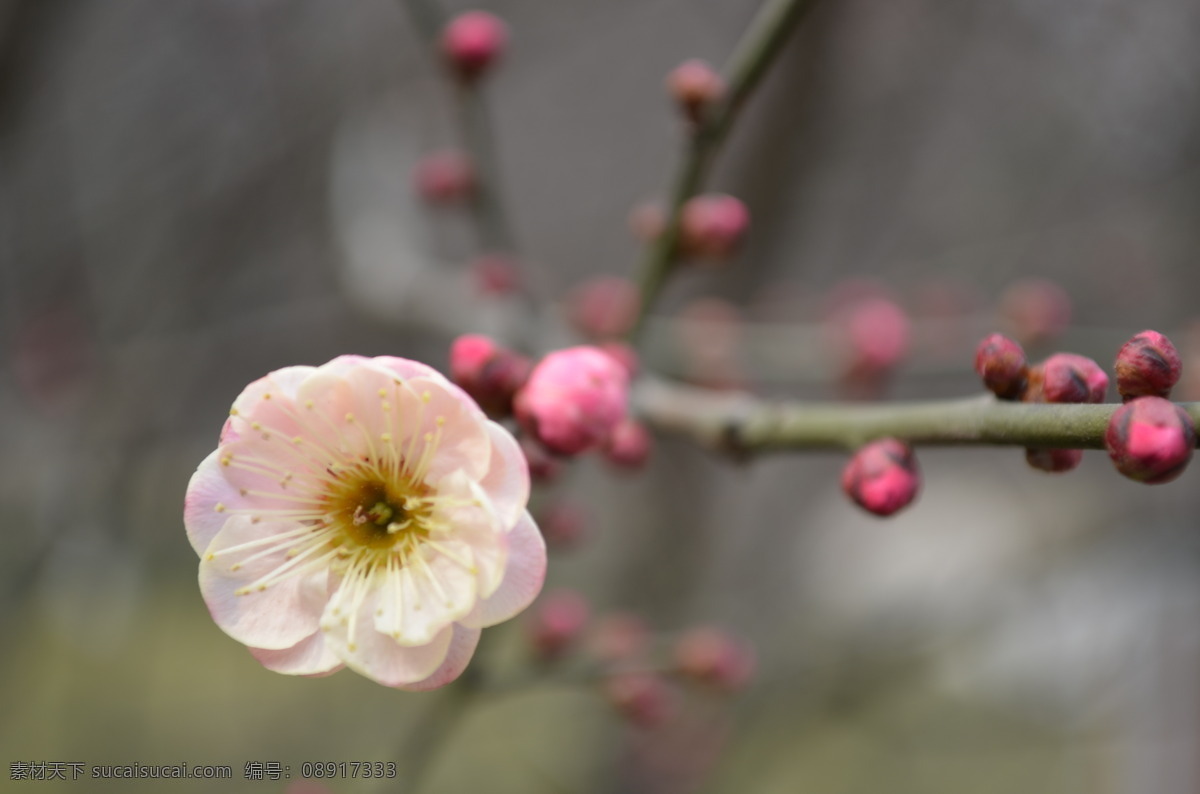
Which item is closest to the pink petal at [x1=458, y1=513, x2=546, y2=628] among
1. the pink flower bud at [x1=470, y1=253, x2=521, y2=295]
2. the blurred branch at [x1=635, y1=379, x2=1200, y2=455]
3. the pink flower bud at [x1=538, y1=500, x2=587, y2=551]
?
the blurred branch at [x1=635, y1=379, x2=1200, y2=455]

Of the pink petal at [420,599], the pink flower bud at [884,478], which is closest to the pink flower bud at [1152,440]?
the pink flower bud at [884,478]

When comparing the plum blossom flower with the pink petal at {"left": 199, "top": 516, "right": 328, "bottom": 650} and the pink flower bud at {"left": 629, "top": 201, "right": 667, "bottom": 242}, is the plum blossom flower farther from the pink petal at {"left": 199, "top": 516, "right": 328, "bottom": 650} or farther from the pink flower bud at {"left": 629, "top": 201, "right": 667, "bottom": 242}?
the pink flower bud at {"left": 629, "top": 201, "right": 667, "bottom": 242}

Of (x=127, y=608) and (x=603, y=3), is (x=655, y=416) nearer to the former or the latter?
(x=603, y=3)

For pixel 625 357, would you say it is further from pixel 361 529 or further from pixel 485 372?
pixel 361 529

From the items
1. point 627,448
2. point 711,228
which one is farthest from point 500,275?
point 627,448

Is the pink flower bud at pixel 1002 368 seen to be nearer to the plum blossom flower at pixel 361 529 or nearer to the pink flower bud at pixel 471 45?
the plum blossom flower at pixel 361 529

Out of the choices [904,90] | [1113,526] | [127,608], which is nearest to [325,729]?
[127,608]
